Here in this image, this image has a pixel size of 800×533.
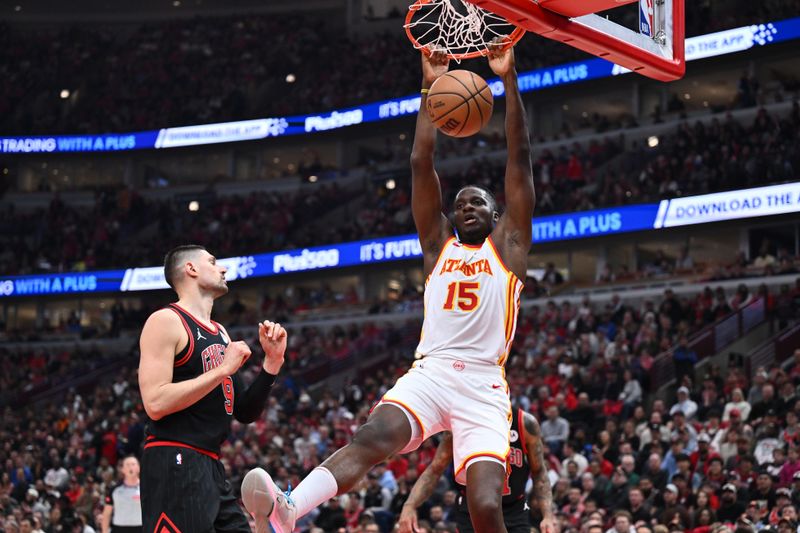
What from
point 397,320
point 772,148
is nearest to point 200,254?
point 772,148

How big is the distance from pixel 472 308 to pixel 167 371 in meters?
1.89

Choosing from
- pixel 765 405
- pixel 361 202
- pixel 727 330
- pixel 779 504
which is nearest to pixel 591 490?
pixel 765 405

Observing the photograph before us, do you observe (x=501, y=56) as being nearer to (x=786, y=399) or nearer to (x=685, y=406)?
(x=786, y=399)

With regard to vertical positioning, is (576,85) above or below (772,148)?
above

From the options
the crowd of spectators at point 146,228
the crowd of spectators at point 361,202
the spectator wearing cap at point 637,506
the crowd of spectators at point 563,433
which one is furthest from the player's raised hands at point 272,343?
the crowd of spectators at point 146,228

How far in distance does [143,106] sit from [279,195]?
28.3 ft

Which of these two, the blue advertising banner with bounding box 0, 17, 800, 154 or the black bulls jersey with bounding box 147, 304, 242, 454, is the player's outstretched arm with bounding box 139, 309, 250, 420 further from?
the blue advertising banner with bounding box 0, 17, 800, 154

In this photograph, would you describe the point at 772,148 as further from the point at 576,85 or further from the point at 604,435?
the point at 604,435

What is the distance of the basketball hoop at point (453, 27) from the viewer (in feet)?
23.7

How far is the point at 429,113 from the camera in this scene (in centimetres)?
693

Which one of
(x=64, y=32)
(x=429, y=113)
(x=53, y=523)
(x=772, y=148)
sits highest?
(x=64, y=32)

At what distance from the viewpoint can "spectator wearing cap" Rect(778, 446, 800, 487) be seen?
42.1 ft

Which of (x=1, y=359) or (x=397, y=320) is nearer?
(x=397, y=320)

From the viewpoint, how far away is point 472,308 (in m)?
6.47
